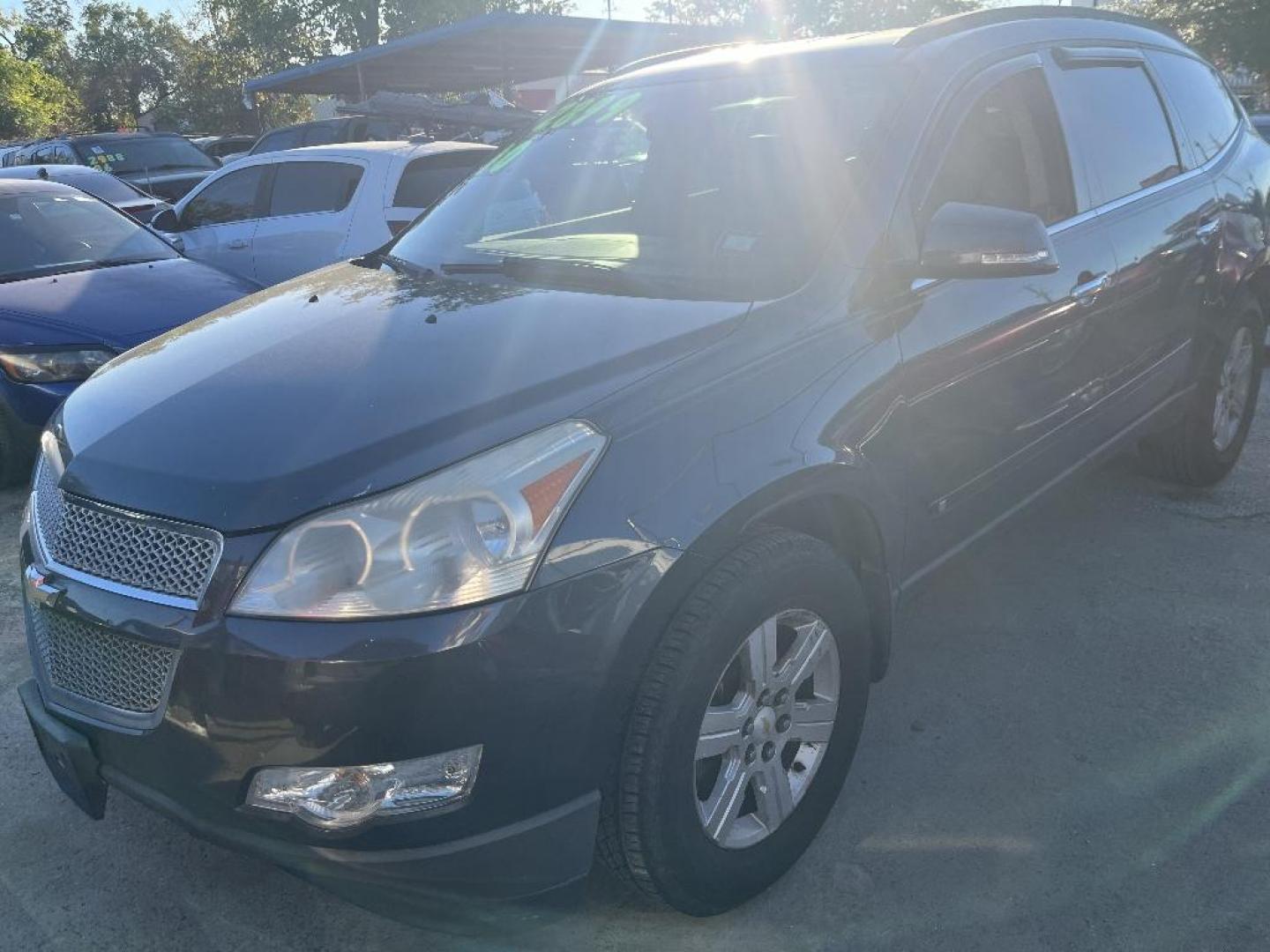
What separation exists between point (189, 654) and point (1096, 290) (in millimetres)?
2808

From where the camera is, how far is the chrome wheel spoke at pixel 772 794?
2.47m

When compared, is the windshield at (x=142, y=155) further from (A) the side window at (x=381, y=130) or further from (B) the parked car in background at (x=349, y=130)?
(A) the side window at (x=381, y=130)

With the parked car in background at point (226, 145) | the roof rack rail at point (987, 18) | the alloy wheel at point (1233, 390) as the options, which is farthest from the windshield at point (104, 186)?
the parked car in background at point (226, 145)

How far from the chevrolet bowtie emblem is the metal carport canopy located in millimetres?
11153

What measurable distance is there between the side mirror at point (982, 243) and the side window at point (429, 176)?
202 inches

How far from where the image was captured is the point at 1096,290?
3.42 metres

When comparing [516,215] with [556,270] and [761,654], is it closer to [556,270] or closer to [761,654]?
[556,270]

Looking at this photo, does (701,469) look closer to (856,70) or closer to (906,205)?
(906,205)

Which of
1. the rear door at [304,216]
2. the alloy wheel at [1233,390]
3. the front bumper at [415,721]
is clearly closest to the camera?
the front bumper at [415,721]

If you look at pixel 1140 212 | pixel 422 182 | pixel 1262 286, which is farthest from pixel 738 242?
pixel 422 182

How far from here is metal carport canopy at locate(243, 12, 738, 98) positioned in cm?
1405

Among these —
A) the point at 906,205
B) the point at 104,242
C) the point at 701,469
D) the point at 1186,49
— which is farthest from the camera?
the point at 104,242

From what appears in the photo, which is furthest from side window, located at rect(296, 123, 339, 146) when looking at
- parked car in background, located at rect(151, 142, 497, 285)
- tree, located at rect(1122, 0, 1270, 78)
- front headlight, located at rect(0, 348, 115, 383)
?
tree, located at rect(1122, 0, 1270, 78)

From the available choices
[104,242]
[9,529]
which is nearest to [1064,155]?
[9,529]
